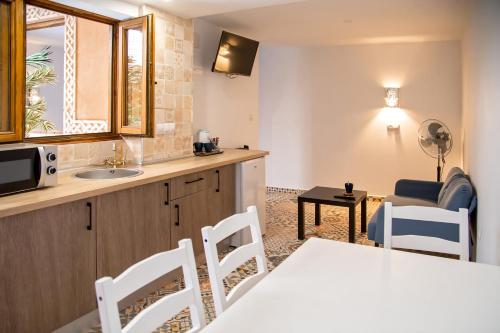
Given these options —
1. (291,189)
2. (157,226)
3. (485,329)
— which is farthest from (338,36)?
(485,329)

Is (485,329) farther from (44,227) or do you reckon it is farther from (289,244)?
(289,244)

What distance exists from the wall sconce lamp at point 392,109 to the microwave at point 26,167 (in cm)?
487

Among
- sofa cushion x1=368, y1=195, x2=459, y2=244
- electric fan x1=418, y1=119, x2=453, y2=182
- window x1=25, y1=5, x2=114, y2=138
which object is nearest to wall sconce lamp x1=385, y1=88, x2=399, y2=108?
electric fan x1=418, y1=119, x2=453, y2=182

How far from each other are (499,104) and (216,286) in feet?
6.13

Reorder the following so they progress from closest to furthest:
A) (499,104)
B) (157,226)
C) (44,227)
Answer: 1. (44,227)
2. (499,104)
3. (157,226)

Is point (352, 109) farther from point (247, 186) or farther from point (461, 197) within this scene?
point (461, 197)

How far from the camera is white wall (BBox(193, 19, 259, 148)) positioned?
4576 mm

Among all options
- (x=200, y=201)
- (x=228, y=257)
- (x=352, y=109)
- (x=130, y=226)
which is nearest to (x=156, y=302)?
(x=228, y=257)

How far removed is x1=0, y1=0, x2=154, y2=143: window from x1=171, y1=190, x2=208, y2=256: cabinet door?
0.63 metres

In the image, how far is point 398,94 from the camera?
616 cm

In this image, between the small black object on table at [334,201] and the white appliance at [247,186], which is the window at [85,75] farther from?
the small black object on table at [334,201]

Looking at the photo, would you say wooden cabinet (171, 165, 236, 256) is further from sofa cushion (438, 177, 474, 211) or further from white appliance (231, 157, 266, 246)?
sofa cushion (438, 177, 474, 211)

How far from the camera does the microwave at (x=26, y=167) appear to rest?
217cm

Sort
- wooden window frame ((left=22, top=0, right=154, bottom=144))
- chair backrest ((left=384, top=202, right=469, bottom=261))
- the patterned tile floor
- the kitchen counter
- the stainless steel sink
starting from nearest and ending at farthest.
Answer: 1. chair backrest ((left=384, top=202, right=469, bottom=261))
2. the kitchen counter
3. the patterned tile floor
4. wooden window frame ((left=22, top=0, right=154, bottom=144))
5. the stainless steel sink
